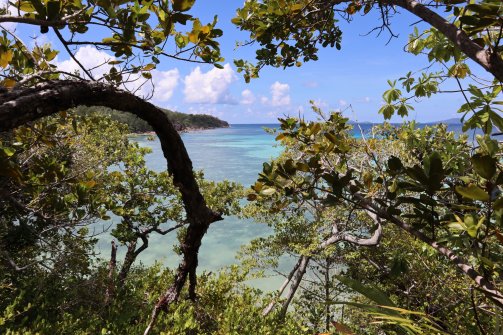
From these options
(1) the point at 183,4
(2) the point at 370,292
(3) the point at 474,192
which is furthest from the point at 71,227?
(3) the point at 474,192

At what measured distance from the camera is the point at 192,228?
5.02ft

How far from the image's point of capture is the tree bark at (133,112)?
962 mm

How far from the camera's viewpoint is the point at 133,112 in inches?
53.0

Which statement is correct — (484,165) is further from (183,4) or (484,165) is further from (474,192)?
(183,4)

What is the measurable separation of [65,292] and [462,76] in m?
5.96

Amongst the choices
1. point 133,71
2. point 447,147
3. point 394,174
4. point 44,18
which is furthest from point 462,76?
point 44,18

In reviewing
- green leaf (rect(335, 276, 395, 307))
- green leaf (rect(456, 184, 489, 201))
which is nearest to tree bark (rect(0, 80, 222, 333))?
green leaf (rect(335, 276, 395, 307))

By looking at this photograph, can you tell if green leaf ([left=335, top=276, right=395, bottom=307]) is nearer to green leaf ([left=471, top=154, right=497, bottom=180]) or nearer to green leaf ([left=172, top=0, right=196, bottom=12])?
green leaf ([left=471, top=154, right=497, bottom=180])

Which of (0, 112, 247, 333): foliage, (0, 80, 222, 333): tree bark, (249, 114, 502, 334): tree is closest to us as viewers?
(0, 80, 222, 333): tree bark

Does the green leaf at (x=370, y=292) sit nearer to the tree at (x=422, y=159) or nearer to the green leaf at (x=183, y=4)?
the tree at (x=422, y=159)

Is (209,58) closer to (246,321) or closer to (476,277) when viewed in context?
(476,277)

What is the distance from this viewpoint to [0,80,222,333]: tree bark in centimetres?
96

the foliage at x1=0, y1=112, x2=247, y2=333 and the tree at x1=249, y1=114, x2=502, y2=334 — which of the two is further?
the foliage at x1=0, y1=112, x2=247, y2=333

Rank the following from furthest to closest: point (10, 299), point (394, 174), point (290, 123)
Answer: point (10, 299) → point (290, 123) → point (394, 174)
